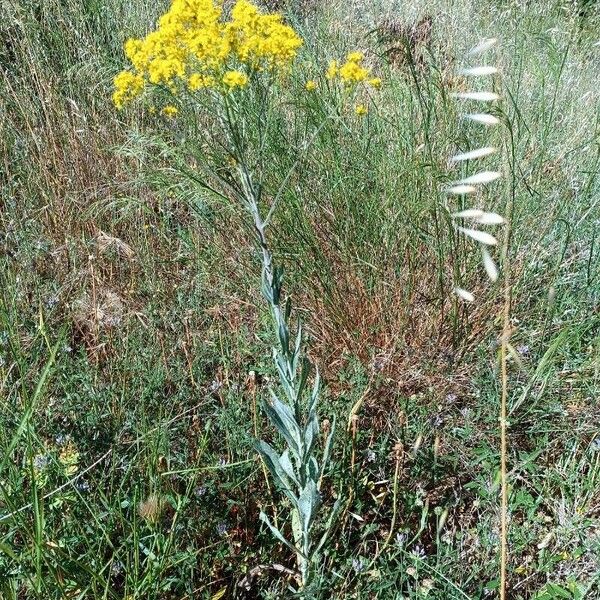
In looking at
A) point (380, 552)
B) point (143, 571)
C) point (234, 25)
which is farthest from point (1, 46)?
point (380, 552)

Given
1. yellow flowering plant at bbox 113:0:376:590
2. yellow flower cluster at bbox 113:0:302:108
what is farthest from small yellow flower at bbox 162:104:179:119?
yellow flower cluster at bbox 113:0:302:108

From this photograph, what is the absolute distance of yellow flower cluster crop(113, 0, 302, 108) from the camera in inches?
50.8

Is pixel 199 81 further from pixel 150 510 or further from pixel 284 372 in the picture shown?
pixel 150 510

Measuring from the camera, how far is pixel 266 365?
185 cm

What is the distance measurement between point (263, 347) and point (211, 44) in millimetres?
933

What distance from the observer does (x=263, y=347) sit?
1928 millimetres

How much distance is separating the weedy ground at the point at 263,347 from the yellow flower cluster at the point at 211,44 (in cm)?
42

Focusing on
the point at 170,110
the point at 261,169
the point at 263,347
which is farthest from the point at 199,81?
the point at 263,347

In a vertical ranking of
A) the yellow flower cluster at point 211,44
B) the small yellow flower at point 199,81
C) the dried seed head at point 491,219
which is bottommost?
the dried seed head at point 491,219

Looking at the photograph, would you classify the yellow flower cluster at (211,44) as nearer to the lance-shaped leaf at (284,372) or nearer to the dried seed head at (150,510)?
the lance-shaped leaf at (284,372)

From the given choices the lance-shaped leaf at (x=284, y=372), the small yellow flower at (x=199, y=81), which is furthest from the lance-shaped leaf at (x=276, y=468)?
the small yellow flower at (x=199, y=81)

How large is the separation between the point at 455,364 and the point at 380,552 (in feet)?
2.25

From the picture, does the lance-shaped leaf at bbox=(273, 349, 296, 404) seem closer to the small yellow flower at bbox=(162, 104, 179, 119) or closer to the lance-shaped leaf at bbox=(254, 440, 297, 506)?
the lance-shaped leaf at bbox=(254, 440, 297, 506)

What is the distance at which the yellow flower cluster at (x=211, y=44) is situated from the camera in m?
1.29
